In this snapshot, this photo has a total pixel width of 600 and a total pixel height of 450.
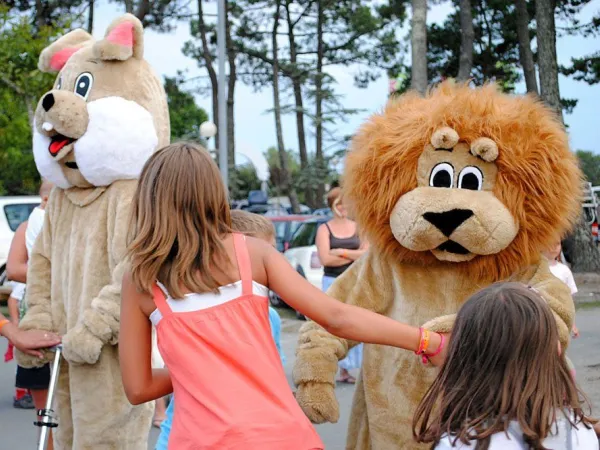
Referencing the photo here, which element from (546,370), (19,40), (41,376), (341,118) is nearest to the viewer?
(546,370)

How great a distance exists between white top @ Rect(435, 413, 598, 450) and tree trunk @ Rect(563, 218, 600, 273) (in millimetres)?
15513

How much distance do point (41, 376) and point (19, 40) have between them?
556 inches

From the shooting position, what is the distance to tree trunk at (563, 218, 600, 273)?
1748 centimetres

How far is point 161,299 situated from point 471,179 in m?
1.59

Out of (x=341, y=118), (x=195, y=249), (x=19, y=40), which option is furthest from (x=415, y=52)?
(x=341, y=118)

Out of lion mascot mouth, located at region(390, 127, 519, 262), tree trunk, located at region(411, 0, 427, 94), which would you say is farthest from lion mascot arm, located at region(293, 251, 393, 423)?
tree trunk, located at region(411, 0, 427, 94)

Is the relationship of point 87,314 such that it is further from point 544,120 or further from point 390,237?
point 544,120

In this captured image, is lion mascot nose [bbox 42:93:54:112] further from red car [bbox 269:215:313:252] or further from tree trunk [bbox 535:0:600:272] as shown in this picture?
tree trunk [bbox 535:0:600:272]

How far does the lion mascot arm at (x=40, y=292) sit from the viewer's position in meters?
4.66

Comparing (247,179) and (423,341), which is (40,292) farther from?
(247,179)

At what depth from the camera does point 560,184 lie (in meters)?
3.87

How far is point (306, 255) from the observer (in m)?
13.7

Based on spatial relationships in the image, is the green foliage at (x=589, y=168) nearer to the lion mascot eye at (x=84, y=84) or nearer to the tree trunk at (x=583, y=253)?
the tree trunk at (x=583, y=253)

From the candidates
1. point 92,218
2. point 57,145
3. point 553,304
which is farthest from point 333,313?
point 57,145
